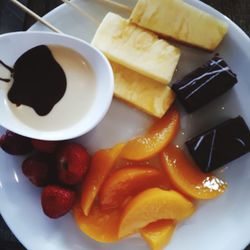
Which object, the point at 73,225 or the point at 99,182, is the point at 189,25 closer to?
the point at 99,182

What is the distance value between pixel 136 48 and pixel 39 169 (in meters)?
0.45

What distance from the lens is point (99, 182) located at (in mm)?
1456

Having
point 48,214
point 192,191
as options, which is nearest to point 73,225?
point 48,214

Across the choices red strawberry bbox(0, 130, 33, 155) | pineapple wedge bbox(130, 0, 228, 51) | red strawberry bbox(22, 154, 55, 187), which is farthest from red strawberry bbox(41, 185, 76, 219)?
pineapple wedge bbox(130, 0, 228, 51)

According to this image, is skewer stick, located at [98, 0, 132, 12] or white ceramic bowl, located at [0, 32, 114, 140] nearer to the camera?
white ceramic bowl, located at [0, 32, 114, 140]

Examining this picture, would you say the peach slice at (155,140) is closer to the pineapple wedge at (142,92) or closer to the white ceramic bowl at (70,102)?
the pineapple wedge at (142,92)

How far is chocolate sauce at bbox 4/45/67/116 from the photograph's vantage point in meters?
1.40

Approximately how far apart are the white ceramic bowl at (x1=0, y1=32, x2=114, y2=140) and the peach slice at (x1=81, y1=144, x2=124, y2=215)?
127mm

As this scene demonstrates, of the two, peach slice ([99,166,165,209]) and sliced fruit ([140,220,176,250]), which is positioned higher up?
peach slice ([99,166,165,209])

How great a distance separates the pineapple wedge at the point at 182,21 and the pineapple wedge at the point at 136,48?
0.11ft

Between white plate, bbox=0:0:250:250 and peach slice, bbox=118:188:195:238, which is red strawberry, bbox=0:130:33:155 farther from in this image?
peach slice, bbox=118:188:195:238

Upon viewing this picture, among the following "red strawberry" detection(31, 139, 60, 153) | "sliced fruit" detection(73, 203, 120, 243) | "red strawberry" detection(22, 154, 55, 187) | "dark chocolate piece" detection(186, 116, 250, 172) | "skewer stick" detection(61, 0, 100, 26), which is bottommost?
"sliced fruit" detection(73, 203, 120, 243)

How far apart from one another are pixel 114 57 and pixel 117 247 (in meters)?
0.57

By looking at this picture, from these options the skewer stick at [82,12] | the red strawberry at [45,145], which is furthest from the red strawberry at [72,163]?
the skewer stick at [82,12]
